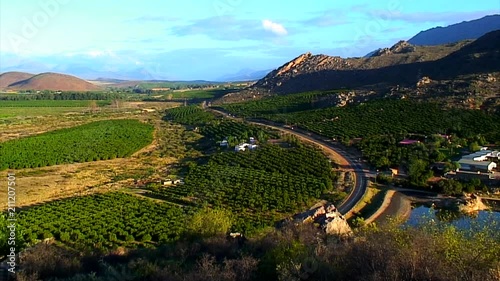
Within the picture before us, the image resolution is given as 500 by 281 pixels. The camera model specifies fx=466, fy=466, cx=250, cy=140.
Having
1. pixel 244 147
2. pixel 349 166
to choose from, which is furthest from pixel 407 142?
pixel 244 147

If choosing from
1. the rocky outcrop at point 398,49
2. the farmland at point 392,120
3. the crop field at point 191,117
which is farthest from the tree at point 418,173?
the rocky outcrop at point 398,49

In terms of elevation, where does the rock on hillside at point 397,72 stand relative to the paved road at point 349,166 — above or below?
above

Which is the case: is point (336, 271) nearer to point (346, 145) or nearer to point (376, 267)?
point (376, 267)

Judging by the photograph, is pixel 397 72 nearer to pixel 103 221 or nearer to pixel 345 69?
pixel 345 69

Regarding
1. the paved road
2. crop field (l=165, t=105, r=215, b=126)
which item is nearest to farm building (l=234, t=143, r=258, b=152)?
the paved road

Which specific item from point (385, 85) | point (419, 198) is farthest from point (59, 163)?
point (385, 85)

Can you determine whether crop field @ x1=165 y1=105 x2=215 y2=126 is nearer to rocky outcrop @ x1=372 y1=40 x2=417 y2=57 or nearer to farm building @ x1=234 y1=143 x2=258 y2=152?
farm building @ x1=234 y1=143 x2=258 y2=152

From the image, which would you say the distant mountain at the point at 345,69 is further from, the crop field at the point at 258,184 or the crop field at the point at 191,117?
the crop field at the point at 258,184
